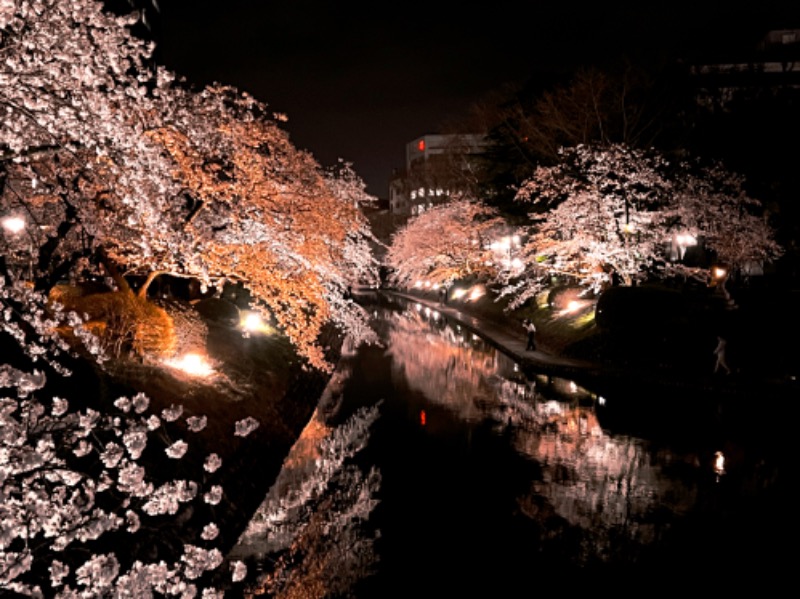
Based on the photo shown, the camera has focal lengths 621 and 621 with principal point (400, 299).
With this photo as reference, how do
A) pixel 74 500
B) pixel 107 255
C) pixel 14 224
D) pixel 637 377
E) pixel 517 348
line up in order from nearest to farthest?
pixel 74 500 < pixel 14 224 < pixel 107 255 < pixel 637 377 < pixel 517 348

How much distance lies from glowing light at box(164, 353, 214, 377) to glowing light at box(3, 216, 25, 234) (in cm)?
404

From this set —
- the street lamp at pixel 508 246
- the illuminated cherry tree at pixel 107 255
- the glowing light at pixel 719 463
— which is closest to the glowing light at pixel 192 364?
the illuminated cherry tree at pixel 107 255

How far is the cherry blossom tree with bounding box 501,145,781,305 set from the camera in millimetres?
28562

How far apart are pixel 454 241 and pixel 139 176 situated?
38241mm

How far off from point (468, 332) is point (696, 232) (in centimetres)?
1476

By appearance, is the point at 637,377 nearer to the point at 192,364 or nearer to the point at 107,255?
the point at 192,364

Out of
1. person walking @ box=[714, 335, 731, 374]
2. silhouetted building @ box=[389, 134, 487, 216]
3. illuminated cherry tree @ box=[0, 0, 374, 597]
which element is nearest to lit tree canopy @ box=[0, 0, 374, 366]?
illuminated cherry tree @ box=[0, 0, 374, 597]

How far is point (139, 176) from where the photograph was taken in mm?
8242

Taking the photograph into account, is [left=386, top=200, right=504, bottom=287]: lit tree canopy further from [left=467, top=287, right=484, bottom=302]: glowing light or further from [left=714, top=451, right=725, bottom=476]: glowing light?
[left=714, top=451, right=725, bottom=476]: glowing light

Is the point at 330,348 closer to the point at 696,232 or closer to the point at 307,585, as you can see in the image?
the point at 696,232

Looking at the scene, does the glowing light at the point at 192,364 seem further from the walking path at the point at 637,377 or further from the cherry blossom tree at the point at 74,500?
the walking path at the point at 637,377

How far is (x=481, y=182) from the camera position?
43219mm

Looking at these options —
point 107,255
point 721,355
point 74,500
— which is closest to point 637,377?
point 721,355

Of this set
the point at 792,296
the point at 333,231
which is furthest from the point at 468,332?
the point at 333,231
